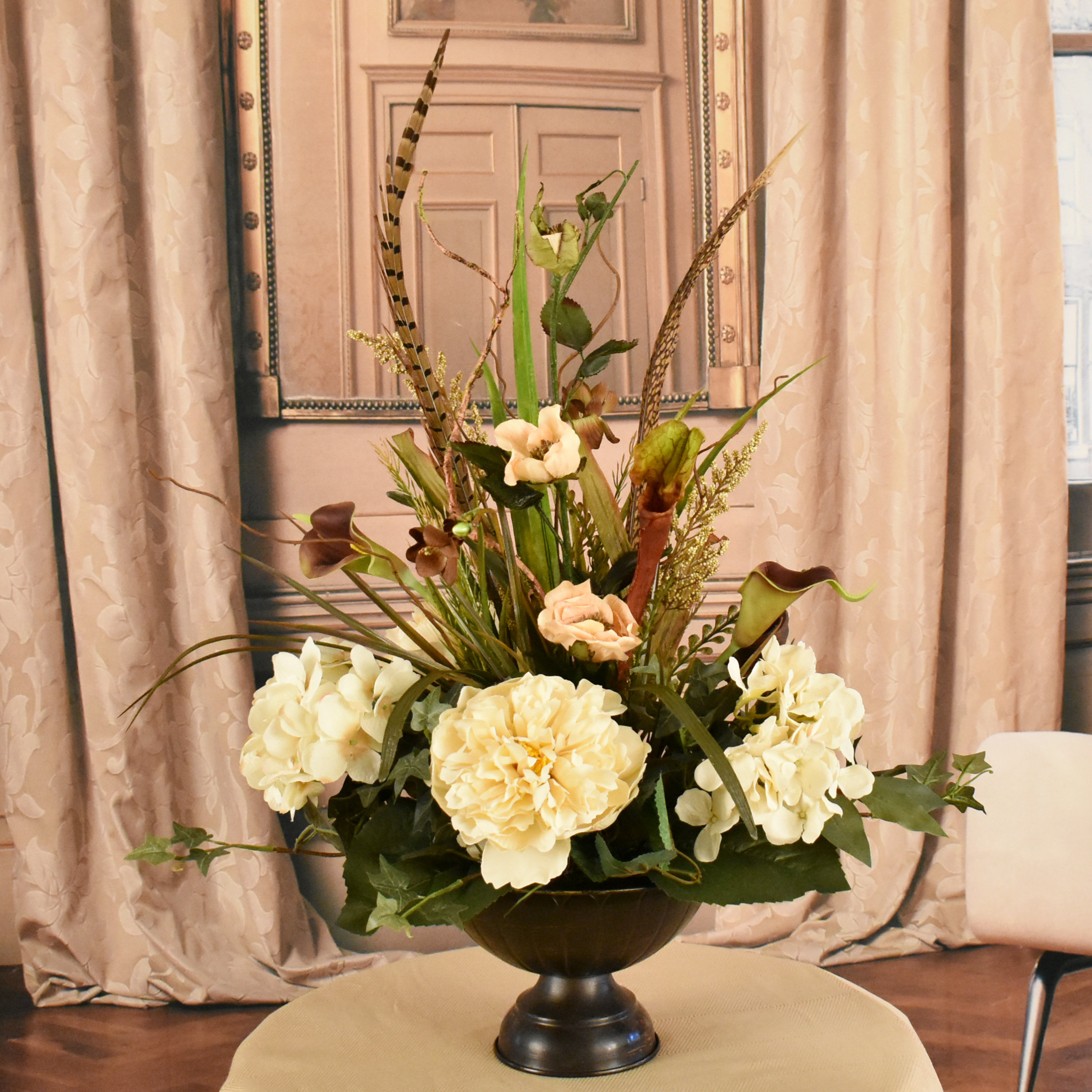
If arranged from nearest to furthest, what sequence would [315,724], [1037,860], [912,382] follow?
[315,724]
[1037,860]
[912,382]

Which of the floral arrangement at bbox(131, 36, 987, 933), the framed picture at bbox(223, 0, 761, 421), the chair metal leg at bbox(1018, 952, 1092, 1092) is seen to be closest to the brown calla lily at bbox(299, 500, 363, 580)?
the floral arrangement at bbox(131, 36, 987, 933)

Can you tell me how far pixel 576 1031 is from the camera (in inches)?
33.3

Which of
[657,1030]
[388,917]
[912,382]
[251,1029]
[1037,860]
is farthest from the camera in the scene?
[912,382]

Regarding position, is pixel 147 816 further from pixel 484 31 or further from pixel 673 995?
pixel 484 31

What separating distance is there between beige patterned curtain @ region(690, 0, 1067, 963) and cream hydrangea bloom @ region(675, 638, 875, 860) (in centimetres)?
155

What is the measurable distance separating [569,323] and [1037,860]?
0.94 meters

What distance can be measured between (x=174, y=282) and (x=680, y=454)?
1.65m

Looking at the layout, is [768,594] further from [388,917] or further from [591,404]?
[388,917]

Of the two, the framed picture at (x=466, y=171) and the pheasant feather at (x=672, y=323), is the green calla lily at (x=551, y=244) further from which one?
the framed picture at (x=466, y=171)

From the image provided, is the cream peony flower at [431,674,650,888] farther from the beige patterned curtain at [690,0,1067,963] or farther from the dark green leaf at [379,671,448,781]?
the beige patterned curtain at [690,0,1067,963]

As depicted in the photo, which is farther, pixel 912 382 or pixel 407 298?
pixel 912 382

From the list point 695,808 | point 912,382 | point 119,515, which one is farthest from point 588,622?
point 912,382

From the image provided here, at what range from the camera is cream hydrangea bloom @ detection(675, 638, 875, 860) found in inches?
29.0

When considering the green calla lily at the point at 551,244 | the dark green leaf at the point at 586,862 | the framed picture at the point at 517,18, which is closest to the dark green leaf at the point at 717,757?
the dark green leaf at the point at 586,862
